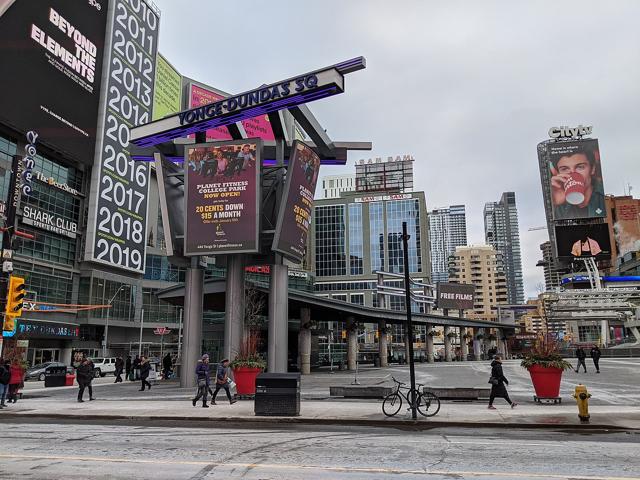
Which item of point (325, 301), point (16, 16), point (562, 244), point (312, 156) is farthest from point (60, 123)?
point (562, 244)

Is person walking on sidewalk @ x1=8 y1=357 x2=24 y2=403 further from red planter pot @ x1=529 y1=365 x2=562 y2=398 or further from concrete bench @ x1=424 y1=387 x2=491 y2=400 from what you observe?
red planter pot @ x1=529 y1=365 x2=562 y2=398

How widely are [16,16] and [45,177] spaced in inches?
686

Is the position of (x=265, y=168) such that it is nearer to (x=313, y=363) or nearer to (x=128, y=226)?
(x=313, y=363)

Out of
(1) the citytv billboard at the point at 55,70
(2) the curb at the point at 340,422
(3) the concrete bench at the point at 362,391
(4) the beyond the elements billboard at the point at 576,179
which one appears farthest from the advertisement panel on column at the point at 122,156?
(4) the beyond the elements billboard at the point at 576,179

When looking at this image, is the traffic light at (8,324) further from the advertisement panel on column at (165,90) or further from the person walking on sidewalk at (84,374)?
the advertisement panel on column at (165,90)

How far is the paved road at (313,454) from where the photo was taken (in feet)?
26.1

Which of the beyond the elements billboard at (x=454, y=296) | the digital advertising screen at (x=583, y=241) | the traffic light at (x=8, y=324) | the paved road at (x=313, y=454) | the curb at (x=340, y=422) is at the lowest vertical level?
the curb at (x=340, y=422)

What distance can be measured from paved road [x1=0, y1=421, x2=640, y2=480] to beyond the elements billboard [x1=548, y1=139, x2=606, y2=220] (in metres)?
90.3

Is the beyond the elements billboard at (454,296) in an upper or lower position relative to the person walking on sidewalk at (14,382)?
upper

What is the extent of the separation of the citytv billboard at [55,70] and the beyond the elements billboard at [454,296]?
5719cm

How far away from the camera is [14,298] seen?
19.5m

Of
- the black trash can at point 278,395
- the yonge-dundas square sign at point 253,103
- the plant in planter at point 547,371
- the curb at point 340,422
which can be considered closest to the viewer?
the curb at point 340,422

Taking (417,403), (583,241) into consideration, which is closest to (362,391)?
(417,403)

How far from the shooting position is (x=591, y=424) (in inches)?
525
